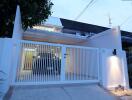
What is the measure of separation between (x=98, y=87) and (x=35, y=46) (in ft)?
11.2

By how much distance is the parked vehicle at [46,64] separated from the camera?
6836 mm

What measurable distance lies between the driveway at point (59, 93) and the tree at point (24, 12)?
3.39 m

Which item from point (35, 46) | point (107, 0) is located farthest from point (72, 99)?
point (107, 0)

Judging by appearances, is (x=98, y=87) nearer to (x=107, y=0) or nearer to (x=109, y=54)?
(x=109, y=54)

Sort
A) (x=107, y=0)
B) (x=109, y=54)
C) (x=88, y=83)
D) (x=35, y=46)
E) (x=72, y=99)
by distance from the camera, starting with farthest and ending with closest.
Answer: (x=107, y=0) < (x=109, y=54) < (x=88, y=83) < (x=35, y=46) < (x=72, y=99)

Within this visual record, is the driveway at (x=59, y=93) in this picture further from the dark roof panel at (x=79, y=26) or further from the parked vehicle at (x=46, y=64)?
the dark roof panel at (x=79, y=26)

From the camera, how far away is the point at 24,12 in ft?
26.0

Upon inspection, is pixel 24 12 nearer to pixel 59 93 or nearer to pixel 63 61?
pixel 63 61

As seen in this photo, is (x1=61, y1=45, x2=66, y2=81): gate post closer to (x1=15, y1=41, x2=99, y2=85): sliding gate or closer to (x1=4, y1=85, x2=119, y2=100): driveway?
(x1=15, y1=41, x2=99, y2=85): sliding gate

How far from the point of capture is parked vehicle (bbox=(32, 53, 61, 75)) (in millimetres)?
6836

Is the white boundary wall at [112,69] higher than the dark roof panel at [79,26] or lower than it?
lower

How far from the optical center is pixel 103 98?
6062 millimetres

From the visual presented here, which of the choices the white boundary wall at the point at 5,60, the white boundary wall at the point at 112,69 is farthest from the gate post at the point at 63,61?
the white boundary wall at the point at 5,60

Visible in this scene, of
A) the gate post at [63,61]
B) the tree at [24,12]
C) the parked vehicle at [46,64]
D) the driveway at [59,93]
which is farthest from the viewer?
the tree at [24,12]
